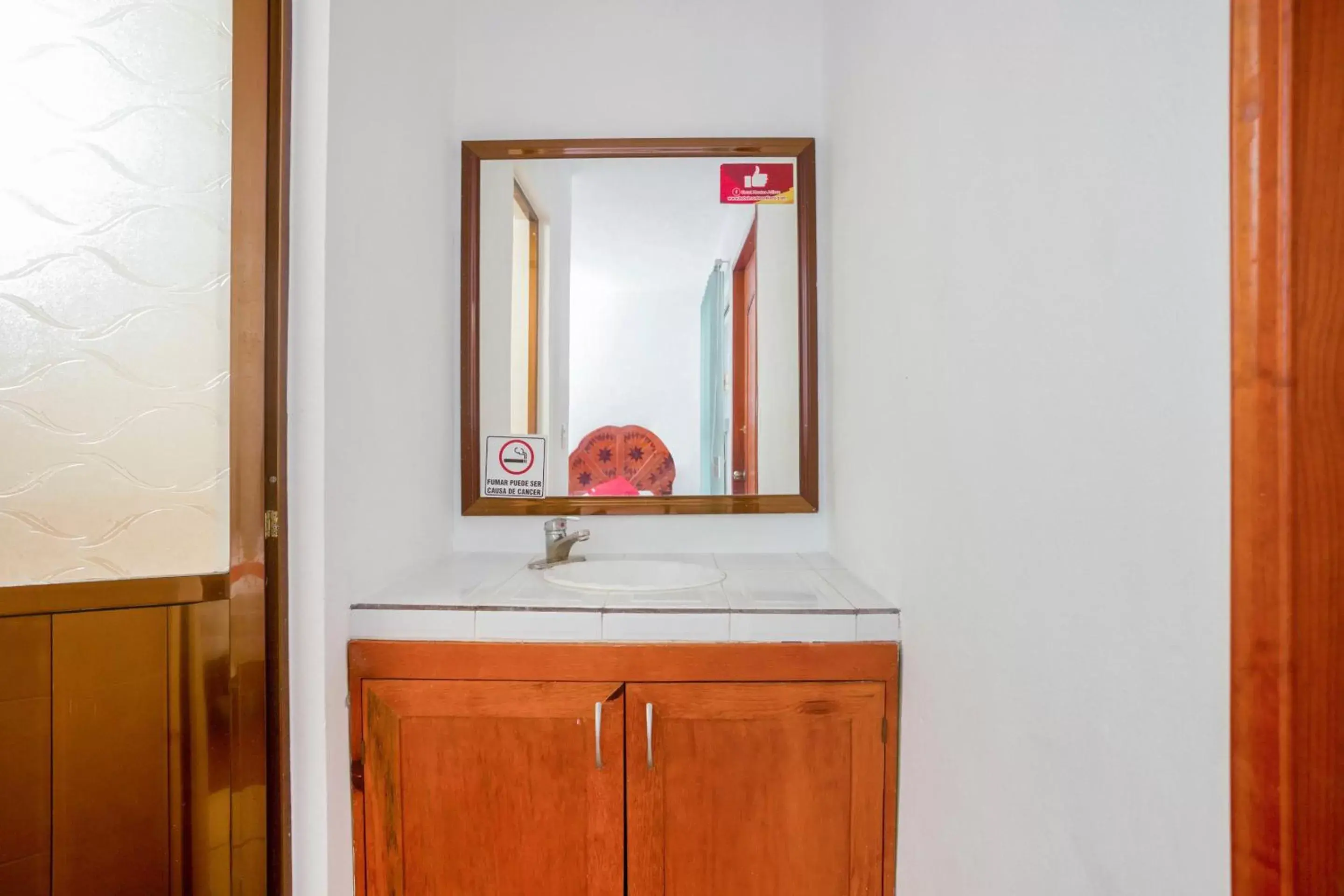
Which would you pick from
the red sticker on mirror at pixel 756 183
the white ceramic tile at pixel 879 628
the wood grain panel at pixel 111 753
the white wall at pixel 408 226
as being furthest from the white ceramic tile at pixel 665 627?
the red sticker on mirror at pixel 756 183

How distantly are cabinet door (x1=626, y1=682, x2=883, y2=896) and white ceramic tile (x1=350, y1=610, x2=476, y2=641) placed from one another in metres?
0.35

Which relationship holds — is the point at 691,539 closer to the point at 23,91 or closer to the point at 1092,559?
the point at 1092,559

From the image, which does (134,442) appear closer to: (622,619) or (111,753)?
(111,753)

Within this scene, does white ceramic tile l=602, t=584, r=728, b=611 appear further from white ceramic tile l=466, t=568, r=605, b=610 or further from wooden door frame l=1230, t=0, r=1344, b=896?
wooden door frame l=1230, t=0, r=1344, b=896

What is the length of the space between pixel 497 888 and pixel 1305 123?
147cm

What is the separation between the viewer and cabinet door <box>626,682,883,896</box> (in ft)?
3.55

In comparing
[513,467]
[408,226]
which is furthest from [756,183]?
[513,467]

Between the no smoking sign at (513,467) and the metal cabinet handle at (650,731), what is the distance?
687 mm

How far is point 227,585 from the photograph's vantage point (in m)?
0.94

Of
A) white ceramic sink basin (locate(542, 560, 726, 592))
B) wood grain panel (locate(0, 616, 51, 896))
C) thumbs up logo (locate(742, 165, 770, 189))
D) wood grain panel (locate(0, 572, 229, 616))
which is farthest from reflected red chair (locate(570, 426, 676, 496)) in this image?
wood grain panel (locate(0, 616, 51, 896))

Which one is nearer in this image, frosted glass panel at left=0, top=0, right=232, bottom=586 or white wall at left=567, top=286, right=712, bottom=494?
frosted glass panel at left=0, top=0, right=232, bottom=586

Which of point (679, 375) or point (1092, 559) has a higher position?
point (679, 375)

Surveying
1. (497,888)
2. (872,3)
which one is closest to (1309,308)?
(872,3)

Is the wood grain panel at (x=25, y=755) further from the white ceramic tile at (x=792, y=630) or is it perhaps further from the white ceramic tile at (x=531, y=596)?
the white ceramic tile at (x=792, y=630)
